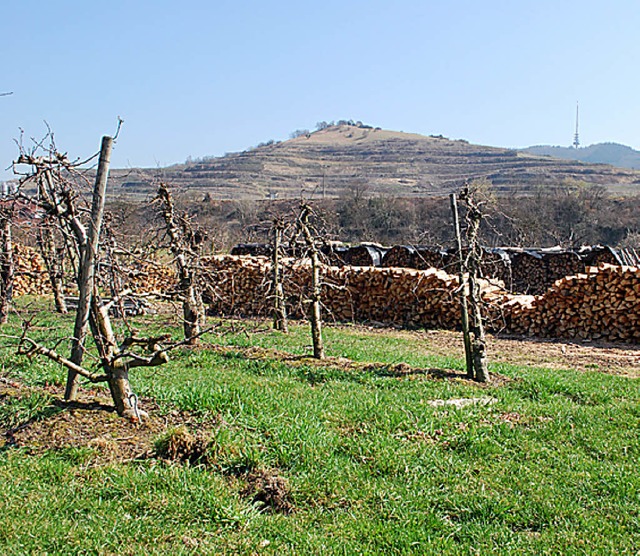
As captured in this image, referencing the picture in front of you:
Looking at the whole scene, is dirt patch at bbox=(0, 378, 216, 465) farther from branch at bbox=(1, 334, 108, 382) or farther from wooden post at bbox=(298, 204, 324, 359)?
wooden post at bbox=(298, 204, 324, 359)

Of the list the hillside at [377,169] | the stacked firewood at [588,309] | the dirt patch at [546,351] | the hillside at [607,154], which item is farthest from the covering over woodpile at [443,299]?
the hillside at [607,154]

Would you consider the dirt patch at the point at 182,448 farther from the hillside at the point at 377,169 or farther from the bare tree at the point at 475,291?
the hillside at the point at 377,169

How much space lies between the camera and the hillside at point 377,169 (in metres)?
72.8

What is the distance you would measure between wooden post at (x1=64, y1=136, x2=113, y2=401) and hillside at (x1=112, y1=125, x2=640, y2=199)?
54.4 metres

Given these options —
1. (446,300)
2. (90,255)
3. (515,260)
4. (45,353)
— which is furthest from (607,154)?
(45,353)

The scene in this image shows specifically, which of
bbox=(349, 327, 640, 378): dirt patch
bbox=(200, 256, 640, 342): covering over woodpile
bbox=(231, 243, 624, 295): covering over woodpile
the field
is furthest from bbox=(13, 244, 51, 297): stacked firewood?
the field

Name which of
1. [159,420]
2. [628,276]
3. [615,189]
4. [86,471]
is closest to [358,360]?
[159,420]

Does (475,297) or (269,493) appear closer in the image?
(269,493)

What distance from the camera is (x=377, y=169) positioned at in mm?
96312

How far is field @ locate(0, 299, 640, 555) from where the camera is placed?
3.36 metres

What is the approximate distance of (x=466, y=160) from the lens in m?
101

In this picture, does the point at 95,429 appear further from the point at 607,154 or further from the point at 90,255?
the point at 607,154

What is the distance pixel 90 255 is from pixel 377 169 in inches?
3700

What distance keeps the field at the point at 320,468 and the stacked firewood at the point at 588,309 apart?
5.54 metres
